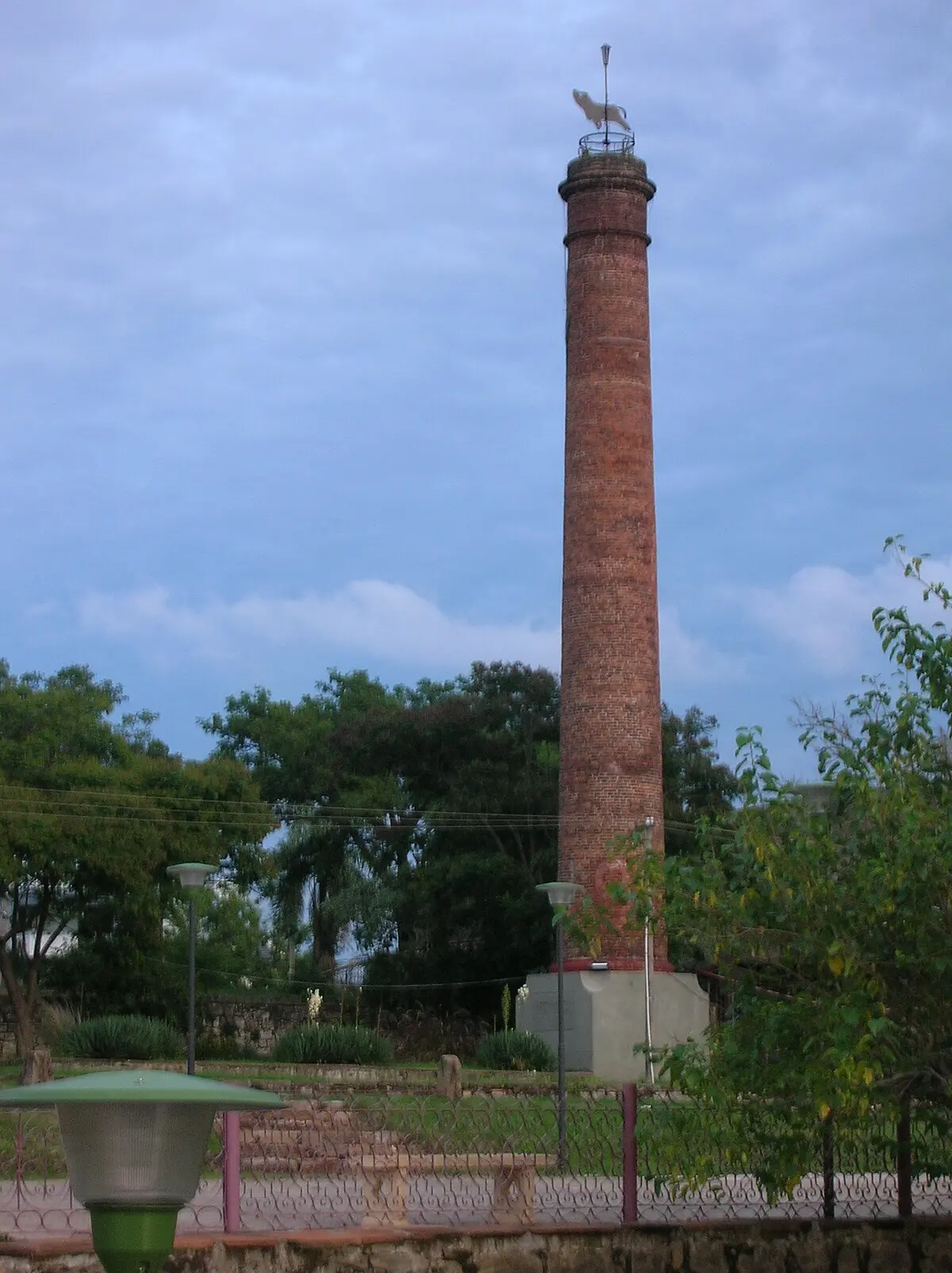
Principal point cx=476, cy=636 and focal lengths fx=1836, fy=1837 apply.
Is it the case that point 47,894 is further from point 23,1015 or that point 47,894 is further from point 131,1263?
point 131,1263

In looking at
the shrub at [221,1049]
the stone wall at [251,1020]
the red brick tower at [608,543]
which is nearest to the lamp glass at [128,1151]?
the red brick tower at [608,543]

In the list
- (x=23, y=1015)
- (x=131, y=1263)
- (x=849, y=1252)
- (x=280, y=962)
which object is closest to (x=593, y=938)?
(x=849, y=1252)

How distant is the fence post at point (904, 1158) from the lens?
10688 mm

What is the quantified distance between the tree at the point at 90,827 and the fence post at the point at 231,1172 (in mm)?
24524

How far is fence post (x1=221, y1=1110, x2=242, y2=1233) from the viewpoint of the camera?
32.5 feet

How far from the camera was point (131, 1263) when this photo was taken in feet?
20.4

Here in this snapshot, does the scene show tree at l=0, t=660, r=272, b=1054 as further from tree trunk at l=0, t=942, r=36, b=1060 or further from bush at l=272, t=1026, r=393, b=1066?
bush at l=272, t=1026, r=393, b=1066

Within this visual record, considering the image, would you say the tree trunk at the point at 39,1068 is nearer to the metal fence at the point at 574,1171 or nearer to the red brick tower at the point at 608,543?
the red brick tower at the point at 608,543

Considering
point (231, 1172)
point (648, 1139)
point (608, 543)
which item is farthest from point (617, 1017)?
point (231, 1172)

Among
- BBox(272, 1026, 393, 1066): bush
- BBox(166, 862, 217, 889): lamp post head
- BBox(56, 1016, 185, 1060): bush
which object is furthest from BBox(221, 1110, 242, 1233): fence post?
BBox(56, 1016, 185, 1060): bush

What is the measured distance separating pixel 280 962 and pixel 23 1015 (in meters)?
20.2

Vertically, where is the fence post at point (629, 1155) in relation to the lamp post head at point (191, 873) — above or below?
below

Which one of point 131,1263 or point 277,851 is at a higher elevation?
point 277,851

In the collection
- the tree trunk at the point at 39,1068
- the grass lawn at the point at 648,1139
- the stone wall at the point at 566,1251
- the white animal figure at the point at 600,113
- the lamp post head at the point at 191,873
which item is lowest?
the stone wall at the point at 566,1251
